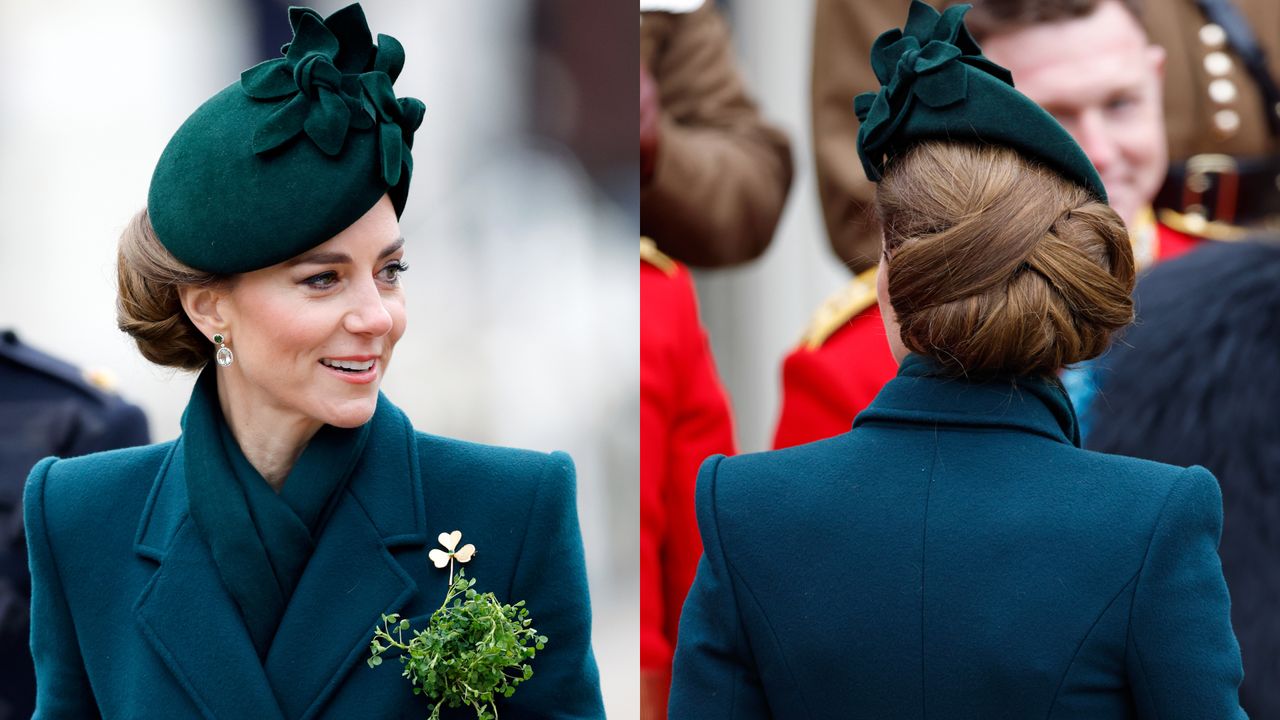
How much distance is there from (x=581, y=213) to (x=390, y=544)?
3398 millimetres

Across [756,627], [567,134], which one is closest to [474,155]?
[567,134]

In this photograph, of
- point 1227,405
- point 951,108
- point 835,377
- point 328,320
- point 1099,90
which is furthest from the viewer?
point 1099,90

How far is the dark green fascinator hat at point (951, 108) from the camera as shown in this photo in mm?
2150

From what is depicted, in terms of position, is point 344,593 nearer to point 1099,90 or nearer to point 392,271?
point 392,271

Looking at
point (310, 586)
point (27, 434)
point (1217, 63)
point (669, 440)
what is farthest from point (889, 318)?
point (1217, 63)

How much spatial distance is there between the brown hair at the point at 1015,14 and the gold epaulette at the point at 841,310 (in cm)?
65

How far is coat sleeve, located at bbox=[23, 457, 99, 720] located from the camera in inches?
102

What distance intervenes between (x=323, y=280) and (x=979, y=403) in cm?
96

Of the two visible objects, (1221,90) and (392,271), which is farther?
(1221,90)

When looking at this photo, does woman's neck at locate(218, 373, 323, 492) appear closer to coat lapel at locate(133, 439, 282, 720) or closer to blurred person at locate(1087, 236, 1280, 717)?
coat lapel at locate(133, 439, 282, 720)

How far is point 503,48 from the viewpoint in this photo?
5836 millimetres

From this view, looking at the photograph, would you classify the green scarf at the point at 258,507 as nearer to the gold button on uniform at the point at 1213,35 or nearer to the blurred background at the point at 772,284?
the gold button on uniform at the point at 1213,35

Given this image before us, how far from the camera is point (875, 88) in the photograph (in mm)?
4195

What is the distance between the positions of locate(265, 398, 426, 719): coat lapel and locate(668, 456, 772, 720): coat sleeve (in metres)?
0.47
